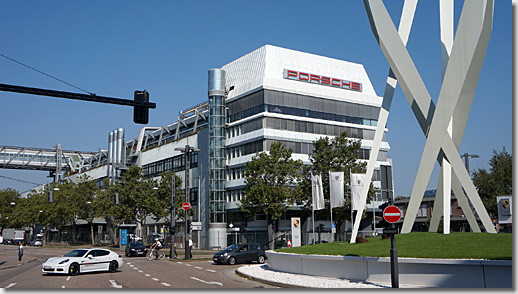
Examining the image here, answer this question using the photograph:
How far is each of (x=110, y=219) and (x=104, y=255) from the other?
59658 mm

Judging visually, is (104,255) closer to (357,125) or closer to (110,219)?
(357,125)

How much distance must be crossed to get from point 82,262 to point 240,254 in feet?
40.3

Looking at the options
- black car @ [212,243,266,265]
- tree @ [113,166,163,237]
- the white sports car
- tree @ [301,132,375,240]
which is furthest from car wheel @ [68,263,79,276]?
tree @ [113,166,163,237]

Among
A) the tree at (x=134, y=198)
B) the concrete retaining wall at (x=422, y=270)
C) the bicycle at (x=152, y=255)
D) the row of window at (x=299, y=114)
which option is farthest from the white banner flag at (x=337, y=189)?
the tree at (x=134, y=198)

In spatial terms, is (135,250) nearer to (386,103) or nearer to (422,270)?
(386,103)

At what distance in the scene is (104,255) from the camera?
27828 millimetres

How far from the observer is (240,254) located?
35.9m

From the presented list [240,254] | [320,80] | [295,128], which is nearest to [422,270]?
[240,254]

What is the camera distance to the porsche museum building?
66.9 m

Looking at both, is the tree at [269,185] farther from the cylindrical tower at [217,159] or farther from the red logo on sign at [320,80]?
the red logo on sign at [320,80]

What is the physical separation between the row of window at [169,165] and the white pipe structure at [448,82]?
52.2 meters

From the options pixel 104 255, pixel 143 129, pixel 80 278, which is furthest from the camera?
pixel 143 129

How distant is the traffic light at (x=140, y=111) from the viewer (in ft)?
62.2

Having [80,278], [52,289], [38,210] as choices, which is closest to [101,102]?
[52,289]
